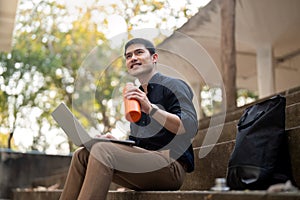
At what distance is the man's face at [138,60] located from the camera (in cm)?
274

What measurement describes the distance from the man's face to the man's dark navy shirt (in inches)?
3.1

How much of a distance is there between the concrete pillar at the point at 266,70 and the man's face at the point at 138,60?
4462 mm

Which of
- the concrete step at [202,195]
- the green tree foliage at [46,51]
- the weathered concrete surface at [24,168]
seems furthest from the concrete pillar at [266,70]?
the concrete step at [202,195]

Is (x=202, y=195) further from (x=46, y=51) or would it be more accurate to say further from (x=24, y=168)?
(x=46, y=51)

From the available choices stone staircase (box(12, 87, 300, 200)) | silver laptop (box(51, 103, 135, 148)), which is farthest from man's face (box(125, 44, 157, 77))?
stone staircase (box(12, 87, 300, 200))

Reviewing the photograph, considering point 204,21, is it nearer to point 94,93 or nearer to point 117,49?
point 117,49

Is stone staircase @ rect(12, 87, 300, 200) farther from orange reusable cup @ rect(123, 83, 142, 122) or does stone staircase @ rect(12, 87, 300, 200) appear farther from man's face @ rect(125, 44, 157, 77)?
man's face @ rect(125, 44, 157, 77)

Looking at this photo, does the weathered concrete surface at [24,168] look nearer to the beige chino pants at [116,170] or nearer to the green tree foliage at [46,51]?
the green tree foliage at [46,51]

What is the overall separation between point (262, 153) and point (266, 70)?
198 inches

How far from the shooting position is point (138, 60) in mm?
2738

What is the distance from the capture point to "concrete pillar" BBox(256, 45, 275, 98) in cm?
691

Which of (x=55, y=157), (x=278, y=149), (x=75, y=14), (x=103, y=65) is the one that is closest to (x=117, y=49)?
(x=103, y=65)

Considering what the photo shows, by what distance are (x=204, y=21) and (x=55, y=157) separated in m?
3.59

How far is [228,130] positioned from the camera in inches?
140
